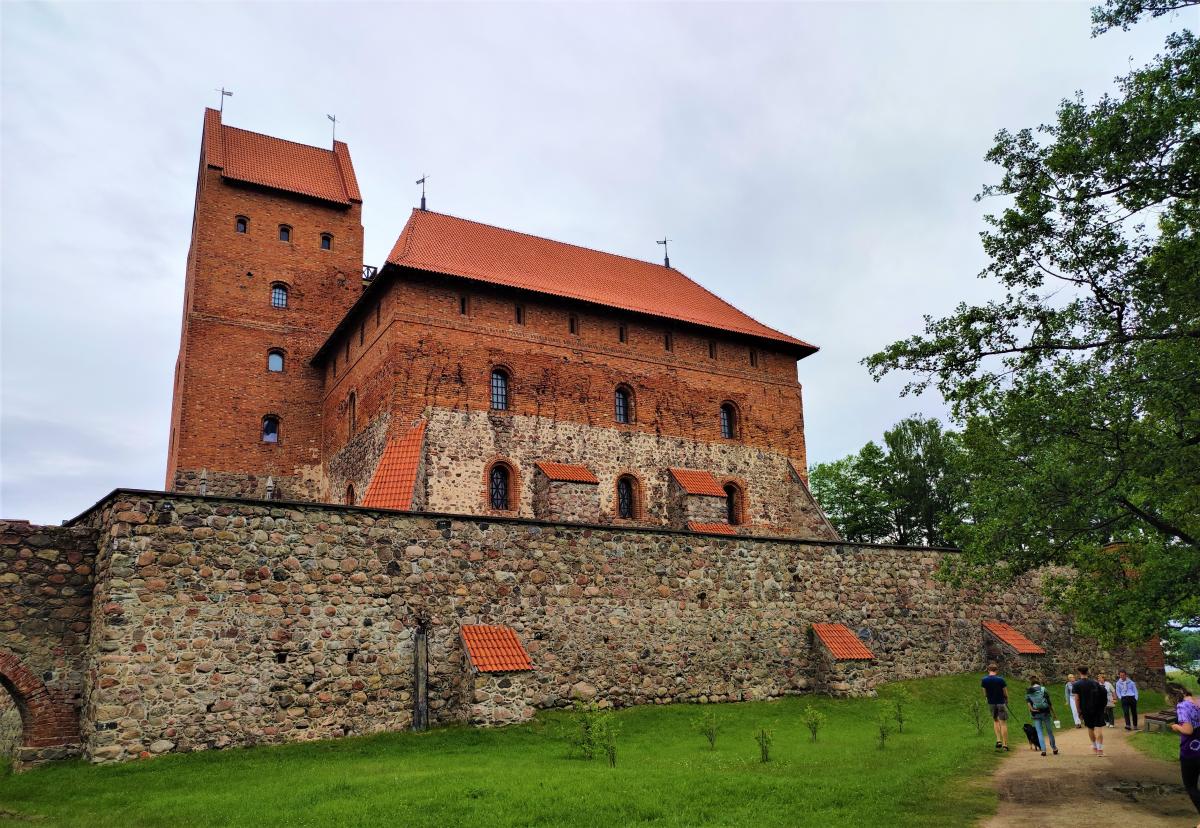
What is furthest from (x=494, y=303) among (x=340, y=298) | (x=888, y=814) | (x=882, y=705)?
(x=888, y=814)

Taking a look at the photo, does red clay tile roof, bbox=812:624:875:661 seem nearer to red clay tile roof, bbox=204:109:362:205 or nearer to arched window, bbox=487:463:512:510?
arched window, bbox=487:463:512:510

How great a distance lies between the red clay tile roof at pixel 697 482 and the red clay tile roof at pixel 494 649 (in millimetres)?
11175

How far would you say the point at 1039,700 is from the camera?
39.9 feet

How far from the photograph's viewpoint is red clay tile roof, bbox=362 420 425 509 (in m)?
20.3

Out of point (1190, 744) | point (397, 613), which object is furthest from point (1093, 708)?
point (397, 613)

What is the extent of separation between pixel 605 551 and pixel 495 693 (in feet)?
11.5

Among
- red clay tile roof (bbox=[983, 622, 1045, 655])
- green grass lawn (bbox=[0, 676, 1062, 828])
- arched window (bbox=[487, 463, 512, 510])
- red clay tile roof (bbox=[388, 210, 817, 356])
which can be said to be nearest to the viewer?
green grass lawn (bbox=[0, 676, 1062, 828])

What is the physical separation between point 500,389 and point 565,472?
2915 millimetres

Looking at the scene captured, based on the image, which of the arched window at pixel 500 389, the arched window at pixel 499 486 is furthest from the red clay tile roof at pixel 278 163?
the arched window at pixel 499 486

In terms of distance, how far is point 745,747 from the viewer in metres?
12.4

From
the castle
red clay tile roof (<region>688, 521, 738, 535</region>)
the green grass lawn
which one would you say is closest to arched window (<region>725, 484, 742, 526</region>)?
the castle

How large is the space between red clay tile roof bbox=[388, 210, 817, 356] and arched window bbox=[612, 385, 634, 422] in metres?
2.47

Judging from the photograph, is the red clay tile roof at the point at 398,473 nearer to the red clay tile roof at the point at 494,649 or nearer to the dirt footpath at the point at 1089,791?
the red clay tile roof at the point at 494,649

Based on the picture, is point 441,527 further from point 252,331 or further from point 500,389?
point 252,331
